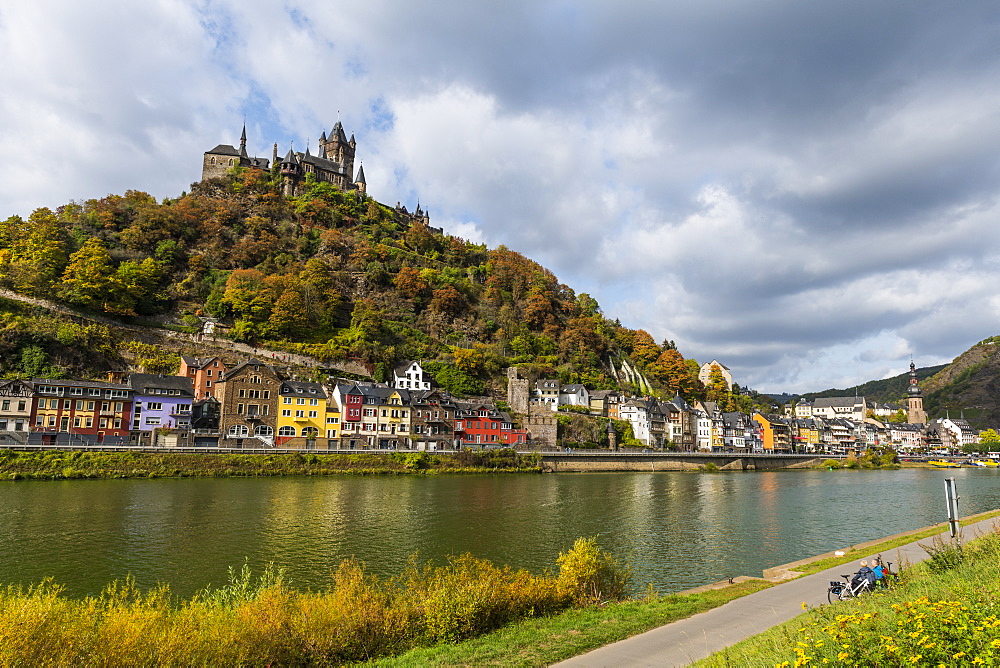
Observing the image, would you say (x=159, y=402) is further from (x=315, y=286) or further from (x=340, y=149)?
(x=340, y=149)

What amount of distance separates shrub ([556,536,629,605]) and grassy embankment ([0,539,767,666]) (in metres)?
0.11

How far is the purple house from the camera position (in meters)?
59.6

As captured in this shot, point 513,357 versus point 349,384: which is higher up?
point 513,357

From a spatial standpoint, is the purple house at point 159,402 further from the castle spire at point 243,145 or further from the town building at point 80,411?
the castle spire at point 243,145

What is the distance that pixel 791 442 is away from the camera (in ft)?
409

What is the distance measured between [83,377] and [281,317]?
76.4 ft

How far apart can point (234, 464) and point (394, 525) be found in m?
29.2

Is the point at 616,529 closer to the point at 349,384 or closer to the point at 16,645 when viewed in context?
the point at 16,645

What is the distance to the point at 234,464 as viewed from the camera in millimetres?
52656

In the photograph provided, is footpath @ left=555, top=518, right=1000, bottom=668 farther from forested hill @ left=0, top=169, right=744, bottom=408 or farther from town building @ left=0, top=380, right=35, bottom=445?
forested hill @ left=0, top=169, right=744, bottom=408

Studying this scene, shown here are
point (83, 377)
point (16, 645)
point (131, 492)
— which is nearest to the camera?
point (16, 645)

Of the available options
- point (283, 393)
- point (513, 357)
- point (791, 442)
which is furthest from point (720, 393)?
point (283, 393)

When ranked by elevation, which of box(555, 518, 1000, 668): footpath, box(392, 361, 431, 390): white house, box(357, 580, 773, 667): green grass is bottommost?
box(357, 580, 773, 667): green grass

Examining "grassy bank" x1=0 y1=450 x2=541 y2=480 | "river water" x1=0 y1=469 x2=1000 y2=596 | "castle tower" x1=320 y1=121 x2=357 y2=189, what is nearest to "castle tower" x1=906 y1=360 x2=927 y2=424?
"river water" x1=0 y1=469 x2=1000 y2=596
